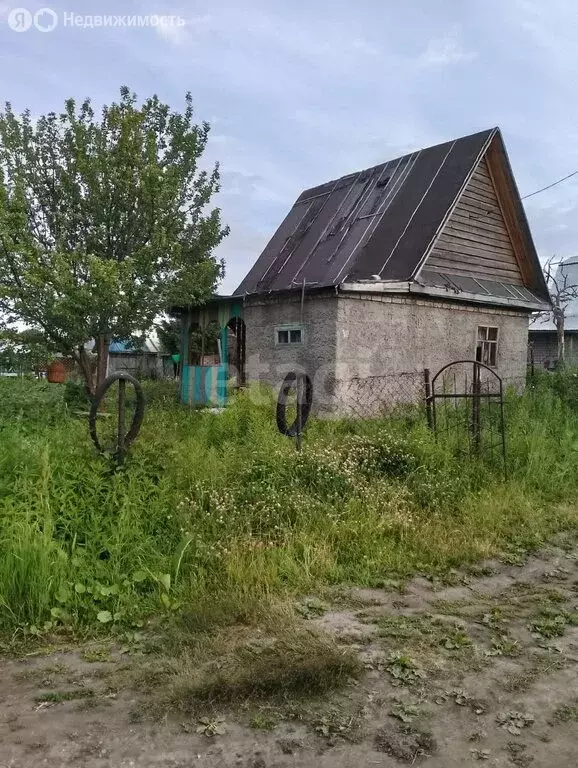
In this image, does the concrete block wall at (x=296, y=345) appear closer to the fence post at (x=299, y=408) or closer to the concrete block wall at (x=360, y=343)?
the concrete block wall at (x=360, y=343)

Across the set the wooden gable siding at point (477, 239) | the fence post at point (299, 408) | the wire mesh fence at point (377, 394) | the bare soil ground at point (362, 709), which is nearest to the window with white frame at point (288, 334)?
the wire mesh fence at point (377, 394)

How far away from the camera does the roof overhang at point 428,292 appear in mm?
9641

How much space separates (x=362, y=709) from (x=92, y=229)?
10.6m

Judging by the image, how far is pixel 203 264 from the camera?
11750 mm

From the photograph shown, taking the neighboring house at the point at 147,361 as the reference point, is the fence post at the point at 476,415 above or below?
below

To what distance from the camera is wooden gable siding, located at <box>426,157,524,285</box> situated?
11552mm

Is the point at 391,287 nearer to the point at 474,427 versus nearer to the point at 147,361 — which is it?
the point at 474,427

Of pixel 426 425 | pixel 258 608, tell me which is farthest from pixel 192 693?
pixel 426 425

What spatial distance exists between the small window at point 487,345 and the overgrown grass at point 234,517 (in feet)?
16.9

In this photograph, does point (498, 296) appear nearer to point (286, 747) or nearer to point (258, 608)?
point (258, 608)

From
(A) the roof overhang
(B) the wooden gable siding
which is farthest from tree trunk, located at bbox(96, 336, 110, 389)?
(B) the wooden gable siding

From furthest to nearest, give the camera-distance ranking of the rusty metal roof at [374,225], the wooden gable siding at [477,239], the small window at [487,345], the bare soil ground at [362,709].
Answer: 1. the small window at [487,345]
2. the wooden gable siding at [477,239]
3. the rusty metal roof at [374,225]
4. the bare soil ground at [362,709]

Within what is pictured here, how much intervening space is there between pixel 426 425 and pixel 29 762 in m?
6.18

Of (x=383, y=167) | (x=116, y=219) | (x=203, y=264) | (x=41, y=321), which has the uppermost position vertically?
(x=383, y=167)
